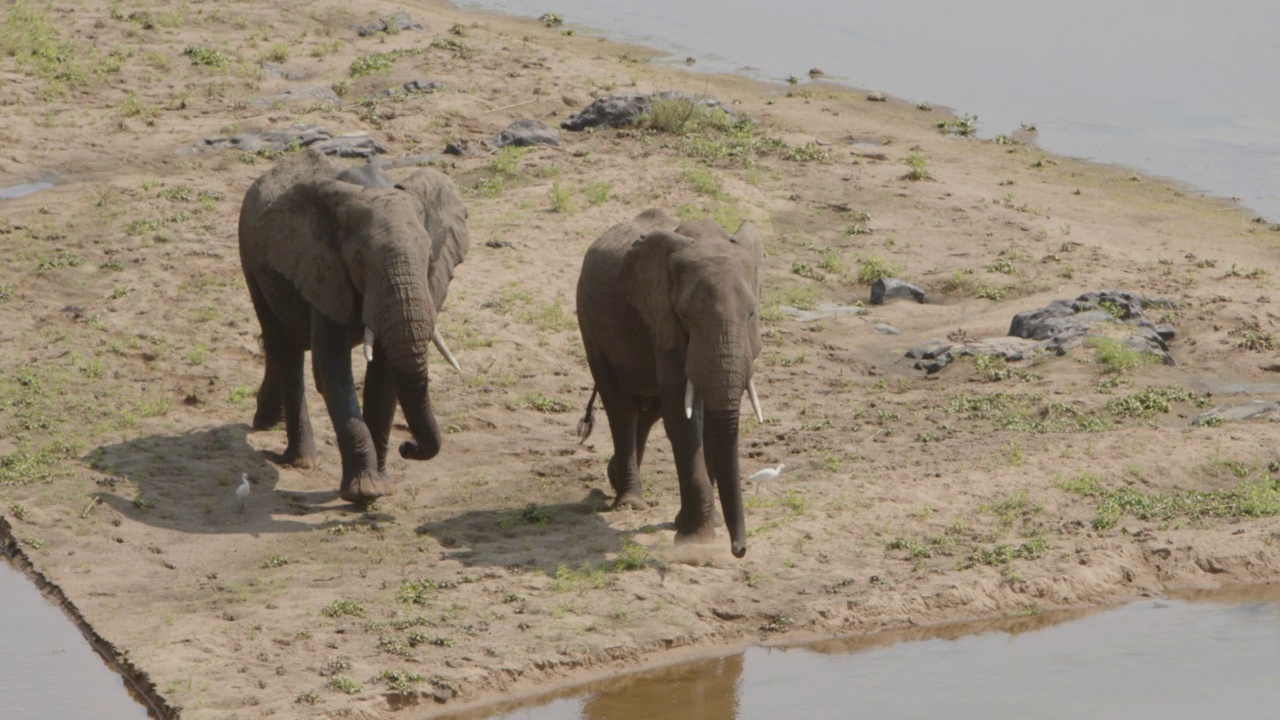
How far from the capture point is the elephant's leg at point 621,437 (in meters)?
12.0

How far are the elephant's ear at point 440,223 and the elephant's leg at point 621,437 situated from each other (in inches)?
47.4

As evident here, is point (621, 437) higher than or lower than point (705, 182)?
lower

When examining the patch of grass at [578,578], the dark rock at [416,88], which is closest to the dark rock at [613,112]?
the dark rock at [416,88]

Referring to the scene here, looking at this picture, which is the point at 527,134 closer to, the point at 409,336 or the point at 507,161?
the point at 507,161

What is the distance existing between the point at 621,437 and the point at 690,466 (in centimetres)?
111

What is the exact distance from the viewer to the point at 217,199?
706 inches

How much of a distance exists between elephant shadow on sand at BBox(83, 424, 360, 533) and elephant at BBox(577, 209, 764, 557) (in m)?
2.01

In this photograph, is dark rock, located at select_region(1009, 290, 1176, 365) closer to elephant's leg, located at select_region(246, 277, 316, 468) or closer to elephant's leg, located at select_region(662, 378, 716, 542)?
elephant's leg, located at select_region(662, 378, 716, 542)

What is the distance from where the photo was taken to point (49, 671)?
9.78 metres

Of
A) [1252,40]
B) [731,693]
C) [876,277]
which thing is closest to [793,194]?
[876,277]

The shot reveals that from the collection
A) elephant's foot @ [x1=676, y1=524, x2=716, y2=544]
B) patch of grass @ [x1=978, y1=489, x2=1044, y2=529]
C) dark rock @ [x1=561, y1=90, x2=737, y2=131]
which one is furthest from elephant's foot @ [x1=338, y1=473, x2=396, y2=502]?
dark rock @ [x1=561, y1=90, x2=737, y2=131]

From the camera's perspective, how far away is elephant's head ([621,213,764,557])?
1038 cm

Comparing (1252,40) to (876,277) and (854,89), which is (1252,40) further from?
(876,277)

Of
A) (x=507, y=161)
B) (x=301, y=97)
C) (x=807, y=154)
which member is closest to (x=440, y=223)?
(x=507, y=161)
